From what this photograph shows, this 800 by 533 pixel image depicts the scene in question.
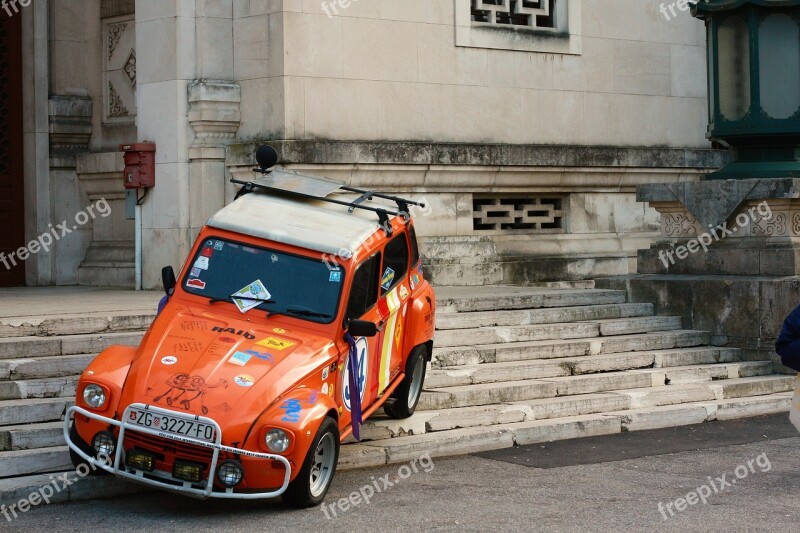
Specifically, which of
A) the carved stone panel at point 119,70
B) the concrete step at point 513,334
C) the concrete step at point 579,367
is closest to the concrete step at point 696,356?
the concrete step at point 579,367

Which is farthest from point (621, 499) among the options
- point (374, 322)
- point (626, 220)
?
point (626, 220)

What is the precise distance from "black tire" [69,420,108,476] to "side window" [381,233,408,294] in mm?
2585

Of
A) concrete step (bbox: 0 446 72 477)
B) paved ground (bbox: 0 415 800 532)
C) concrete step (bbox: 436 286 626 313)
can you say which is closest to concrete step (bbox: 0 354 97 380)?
concrete step (bbox: 0 446 72 477)

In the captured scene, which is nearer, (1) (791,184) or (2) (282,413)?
(2) (282,413)

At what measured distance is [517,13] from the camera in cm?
1691

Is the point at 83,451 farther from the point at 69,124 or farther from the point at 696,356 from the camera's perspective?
the point at 69,124

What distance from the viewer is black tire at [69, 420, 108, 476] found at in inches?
335

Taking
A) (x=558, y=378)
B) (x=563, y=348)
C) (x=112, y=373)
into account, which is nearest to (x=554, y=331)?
(x=563, y=348)

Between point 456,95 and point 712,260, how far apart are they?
3.73 meters

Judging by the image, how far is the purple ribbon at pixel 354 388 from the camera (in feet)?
30.5

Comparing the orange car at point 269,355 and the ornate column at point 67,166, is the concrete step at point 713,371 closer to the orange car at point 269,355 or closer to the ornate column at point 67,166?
the orange car at point 269,355

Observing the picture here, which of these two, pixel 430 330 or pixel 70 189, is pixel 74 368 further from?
pixel 70 189

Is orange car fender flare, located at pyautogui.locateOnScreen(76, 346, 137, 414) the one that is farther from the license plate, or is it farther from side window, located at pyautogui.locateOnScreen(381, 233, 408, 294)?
side window, located at pyautogui.locateOnScreen(381, 233, 408, 294)

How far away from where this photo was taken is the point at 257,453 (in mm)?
8133
